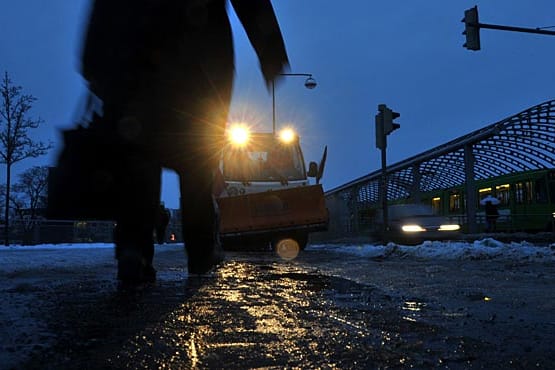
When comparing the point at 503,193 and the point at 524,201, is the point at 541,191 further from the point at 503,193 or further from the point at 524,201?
the point at 503,193

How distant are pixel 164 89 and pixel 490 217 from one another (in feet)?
68.6

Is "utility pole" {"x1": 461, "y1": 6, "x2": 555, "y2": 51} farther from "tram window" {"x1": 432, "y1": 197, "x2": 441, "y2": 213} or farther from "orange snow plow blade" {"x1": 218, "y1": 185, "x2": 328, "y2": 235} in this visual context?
"tram window" {"x1": 432, "y1": 197, "x2": 441, "y2": 213}

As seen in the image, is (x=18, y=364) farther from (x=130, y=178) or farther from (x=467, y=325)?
(x=130, y=178)

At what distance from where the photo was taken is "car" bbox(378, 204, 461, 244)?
14.2 metres

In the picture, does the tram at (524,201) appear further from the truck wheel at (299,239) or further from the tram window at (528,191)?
the truck wheel at (299,239)

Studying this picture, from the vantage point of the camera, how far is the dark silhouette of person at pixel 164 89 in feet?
8.03

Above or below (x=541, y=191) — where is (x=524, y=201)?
below

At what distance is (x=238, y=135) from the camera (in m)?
12.5

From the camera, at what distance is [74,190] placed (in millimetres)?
2518

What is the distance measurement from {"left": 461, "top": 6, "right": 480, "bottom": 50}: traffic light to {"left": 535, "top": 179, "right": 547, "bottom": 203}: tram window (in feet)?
27.1

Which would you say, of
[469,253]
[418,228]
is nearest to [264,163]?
[418,228]

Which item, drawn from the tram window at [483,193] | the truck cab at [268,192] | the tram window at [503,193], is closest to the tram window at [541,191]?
the tram window at [503,193]

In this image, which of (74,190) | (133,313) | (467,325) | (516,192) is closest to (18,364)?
(133,313)

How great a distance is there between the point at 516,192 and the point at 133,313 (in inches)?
943
